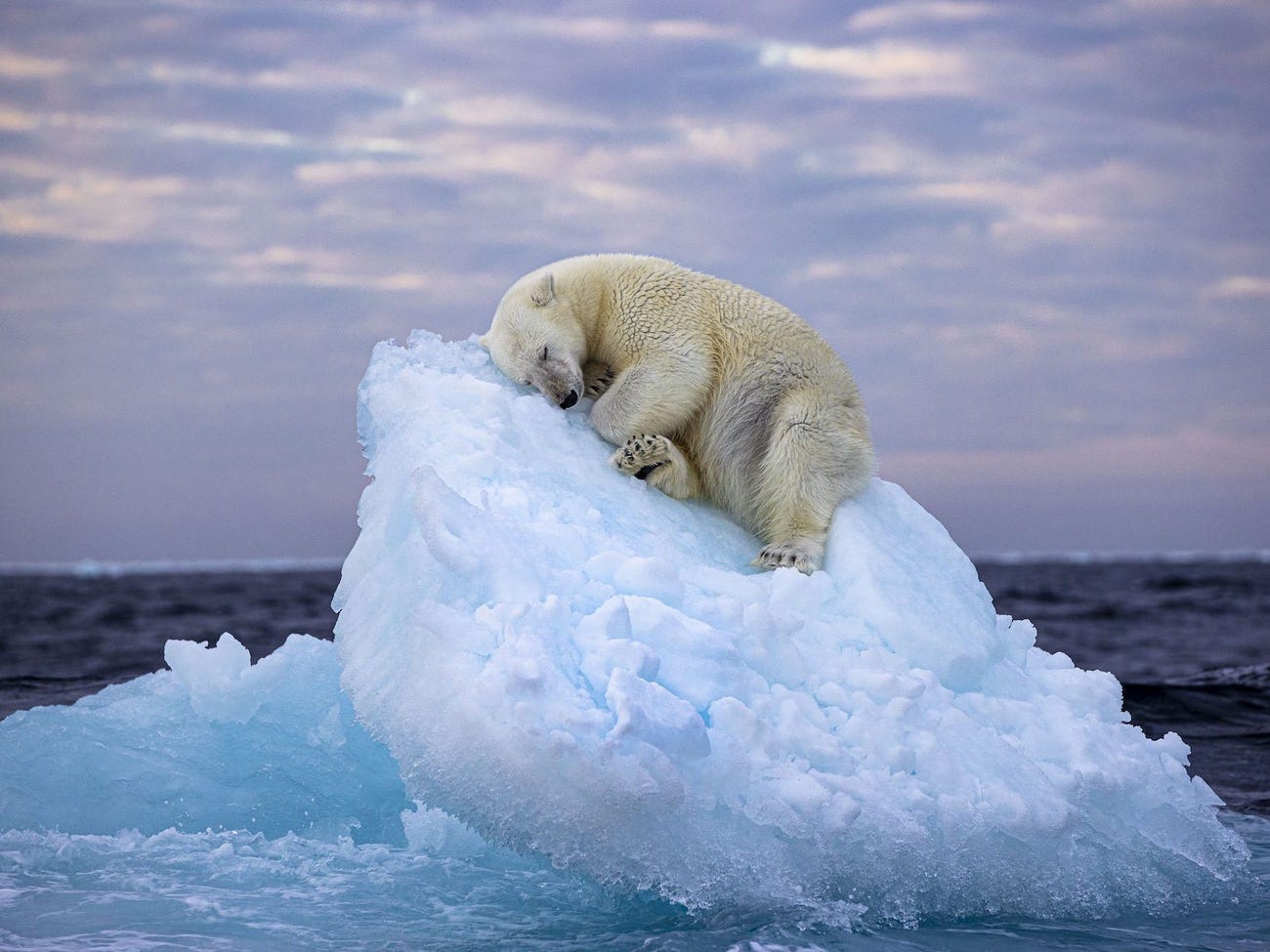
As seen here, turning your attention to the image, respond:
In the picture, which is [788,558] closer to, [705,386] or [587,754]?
[705,386]

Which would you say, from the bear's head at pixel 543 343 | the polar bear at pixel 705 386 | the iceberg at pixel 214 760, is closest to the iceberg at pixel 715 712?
the polar bear at pixel 705 386

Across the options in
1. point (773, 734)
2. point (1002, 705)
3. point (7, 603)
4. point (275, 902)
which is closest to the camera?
point (773, 734)

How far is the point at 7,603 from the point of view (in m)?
42.8

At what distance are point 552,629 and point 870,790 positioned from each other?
1.17 metres

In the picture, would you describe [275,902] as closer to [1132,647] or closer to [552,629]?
[552,629]

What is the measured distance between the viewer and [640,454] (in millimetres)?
5367

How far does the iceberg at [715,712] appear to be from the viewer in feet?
12.3

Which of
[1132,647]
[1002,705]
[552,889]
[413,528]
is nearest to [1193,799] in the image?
[1002,705]

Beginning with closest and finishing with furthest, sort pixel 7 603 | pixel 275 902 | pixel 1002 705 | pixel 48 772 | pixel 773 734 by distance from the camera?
pixel 773 734 < pixel 275 902 < pixel 1002 705 < pixel 48 772 < pixel 7 603

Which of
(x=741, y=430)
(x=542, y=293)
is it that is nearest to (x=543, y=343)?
(x=542, y=293)

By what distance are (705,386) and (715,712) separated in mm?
2076

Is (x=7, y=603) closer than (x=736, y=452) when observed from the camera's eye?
No

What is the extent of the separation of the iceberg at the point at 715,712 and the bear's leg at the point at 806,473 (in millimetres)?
181

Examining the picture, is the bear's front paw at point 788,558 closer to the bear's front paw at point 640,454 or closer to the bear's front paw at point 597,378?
the bear's front paw at point 640,454
